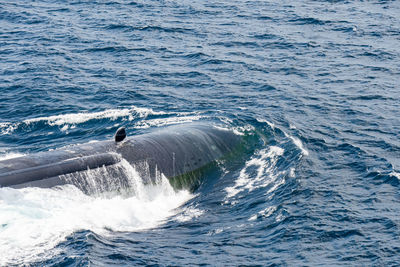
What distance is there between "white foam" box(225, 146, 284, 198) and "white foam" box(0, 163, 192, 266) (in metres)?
3.24

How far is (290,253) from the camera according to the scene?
91.5ft

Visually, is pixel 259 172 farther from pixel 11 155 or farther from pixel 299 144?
pixel 11 155

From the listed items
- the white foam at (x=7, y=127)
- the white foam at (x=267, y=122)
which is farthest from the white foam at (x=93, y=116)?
the white foam at (x=267, y=122)

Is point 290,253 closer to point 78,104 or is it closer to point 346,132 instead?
point 346,132

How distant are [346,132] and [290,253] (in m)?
18.1

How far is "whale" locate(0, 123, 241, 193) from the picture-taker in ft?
107

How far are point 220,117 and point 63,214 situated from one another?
744 inches

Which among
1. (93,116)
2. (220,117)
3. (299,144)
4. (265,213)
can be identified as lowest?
(265,213)

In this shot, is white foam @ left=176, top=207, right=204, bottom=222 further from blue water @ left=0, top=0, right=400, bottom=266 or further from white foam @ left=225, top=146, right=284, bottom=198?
white foam @ left=225, top=146, right=284, bottom=198

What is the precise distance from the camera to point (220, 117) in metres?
46.7

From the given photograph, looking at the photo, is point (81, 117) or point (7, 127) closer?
point (7, 127)

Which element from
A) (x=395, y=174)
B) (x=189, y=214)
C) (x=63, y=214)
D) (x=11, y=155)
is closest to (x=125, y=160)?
(x=189, y=214)

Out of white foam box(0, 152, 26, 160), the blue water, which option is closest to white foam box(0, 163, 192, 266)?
the blue water

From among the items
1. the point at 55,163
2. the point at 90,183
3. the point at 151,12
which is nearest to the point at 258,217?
the point at 90,183
